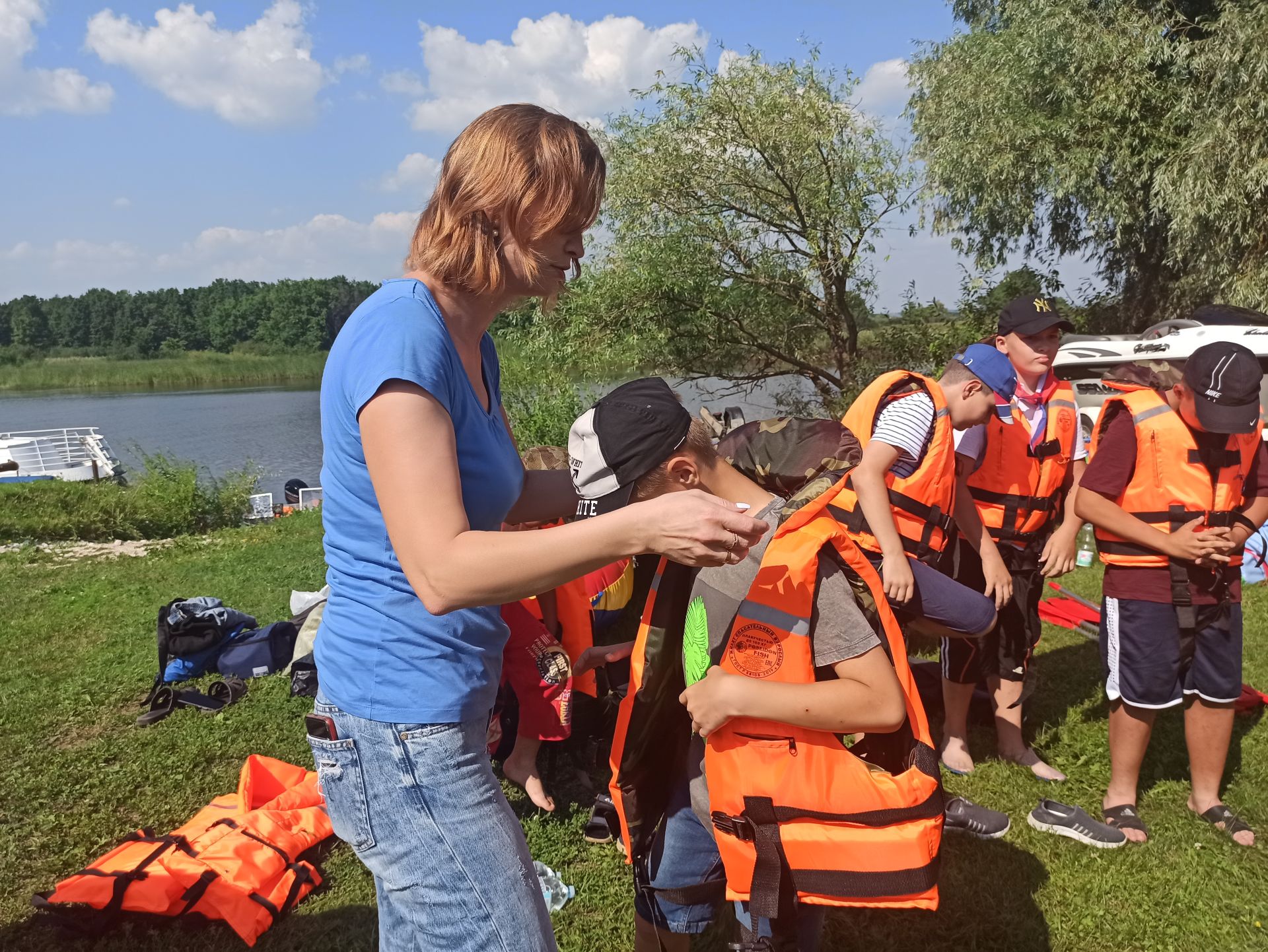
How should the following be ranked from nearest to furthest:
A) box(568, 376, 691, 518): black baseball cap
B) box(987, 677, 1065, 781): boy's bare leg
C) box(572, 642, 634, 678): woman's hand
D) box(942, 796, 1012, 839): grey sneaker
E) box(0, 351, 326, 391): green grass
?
1. box(568, 376, 691, 518): black baseball cap
2. box(572, 642, 634, 678): woman's hand
3. box(942, 796, 1012, 839): grey sneaker
4. box(987, 677, 1065, 781): boy's bare leg
5. box(0, 351, 326, 391): green grass

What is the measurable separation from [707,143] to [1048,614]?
11598 mm

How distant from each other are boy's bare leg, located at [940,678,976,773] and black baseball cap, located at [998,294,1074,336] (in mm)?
1926

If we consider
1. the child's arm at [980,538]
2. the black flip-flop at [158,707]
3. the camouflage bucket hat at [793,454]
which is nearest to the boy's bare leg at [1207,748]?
the child's arm at [980,538]

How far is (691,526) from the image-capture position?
1.35 metres

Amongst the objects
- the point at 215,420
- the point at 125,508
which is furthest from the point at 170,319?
the point at 125,508

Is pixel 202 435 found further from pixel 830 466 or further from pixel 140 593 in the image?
pixel 830 466

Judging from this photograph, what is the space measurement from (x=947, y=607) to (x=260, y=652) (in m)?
5.01

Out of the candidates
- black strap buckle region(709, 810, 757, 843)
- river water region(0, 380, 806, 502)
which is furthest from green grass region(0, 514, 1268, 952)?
river water region(0, 380, 806, 502)

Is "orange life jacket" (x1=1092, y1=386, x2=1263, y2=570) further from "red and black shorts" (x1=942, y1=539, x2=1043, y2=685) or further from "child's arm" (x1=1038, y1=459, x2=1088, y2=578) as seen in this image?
"red and black shorts" (x1=942, y1=539, x2=1043, y2=685)

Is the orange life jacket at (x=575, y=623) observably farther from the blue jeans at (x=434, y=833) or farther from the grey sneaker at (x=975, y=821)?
the blue jeans at (x=434, y=833)

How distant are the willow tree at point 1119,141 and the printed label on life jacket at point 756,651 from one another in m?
13.2

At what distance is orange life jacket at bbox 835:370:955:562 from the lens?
13.3ft

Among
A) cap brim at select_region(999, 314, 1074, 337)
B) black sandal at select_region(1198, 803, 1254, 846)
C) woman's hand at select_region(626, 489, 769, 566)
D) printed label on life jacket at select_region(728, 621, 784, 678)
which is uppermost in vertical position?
cap brim at select_region(999, 314, 1074, 337)

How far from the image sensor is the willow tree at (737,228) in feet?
51.2
